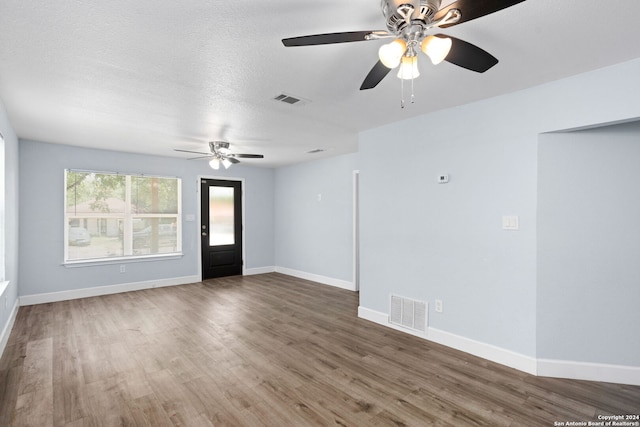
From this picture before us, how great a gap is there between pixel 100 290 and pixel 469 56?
6284 mm

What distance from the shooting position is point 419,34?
1536 mm

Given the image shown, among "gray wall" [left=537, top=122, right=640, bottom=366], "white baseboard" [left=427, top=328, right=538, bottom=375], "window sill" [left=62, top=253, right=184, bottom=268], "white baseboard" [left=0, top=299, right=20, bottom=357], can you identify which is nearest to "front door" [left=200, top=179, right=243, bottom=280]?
"window sill" [left=62, top=253, right=184, bottom=268]

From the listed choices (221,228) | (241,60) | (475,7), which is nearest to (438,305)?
(475,7)

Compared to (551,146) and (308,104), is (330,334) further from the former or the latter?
(551,146)

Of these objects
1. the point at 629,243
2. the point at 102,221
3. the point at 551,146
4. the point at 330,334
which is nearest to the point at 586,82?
the point at 551,146

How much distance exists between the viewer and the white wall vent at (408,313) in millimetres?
3547

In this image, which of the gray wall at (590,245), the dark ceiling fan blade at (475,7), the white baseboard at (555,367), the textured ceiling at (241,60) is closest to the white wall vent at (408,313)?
the white baseboard at (555,367)

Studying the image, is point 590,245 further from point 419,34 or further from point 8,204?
point 8,204

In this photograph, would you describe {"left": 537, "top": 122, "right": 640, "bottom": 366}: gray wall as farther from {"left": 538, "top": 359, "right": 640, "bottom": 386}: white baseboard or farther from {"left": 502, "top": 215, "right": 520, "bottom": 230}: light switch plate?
{"left": 502, "top": 215, "right": 520, "bottom": 230}: light switch plate

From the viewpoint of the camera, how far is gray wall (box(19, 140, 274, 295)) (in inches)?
188

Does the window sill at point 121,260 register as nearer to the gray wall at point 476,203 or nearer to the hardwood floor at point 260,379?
the hardwood floor at point 260,379

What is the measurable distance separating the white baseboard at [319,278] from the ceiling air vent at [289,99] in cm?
366

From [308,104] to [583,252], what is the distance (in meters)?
2.87

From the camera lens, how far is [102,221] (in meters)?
5.46
